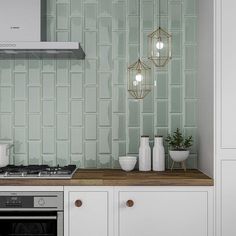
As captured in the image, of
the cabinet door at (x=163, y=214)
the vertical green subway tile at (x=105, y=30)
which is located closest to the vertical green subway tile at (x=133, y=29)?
the vertical green subway tile at (x=105, y=30)

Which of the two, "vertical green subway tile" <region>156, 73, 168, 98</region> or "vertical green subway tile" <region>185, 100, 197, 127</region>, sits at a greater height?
A: "vertical green subway tile" <region>156, 73, 168, 98</region>

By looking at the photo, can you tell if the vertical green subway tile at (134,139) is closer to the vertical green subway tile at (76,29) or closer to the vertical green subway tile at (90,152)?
the vertical green subway tile at (90,152)

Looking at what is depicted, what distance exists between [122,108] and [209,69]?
79 centimetres

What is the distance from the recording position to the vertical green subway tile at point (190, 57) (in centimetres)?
331

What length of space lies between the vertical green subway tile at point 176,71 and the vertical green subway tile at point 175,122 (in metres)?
0.26

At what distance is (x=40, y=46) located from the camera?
2.84 metres

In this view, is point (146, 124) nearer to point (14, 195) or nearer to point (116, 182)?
point (116, 182)

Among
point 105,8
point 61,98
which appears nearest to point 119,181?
point 61,98

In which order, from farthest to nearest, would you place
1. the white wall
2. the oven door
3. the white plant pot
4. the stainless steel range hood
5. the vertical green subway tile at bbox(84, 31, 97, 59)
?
1. the vertical green subway tile at bbox(84, 31, 97, 59)
2. the white plant pot
3. the stainless steel range hood
4. the white wall
5. the oven door

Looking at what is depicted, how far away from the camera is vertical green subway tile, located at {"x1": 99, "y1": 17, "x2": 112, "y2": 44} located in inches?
130

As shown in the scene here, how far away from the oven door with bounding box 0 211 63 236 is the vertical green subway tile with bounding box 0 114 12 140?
2.65 ft

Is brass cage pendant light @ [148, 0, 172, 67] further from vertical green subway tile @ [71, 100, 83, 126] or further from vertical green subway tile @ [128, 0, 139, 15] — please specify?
vertical green subway tile @ [71, 100, 83, 126]

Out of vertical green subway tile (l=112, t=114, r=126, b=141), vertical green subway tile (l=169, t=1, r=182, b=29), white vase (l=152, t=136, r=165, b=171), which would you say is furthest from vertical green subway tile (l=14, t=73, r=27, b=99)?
vertical green subway tile (l=169, t=1, r=182, b=29)

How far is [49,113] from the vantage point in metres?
3.32
